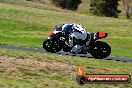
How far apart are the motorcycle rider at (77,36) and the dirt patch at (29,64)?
340cm

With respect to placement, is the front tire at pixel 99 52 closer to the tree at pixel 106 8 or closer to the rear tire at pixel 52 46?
the rear tire at pixel 52 46

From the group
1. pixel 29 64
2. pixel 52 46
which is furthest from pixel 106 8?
pixel 29 64

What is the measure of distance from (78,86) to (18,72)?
228 cm

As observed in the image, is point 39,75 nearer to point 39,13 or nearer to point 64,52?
point 64,52

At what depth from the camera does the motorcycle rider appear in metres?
19.6

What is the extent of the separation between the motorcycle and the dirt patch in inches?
140

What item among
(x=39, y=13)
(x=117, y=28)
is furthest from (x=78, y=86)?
(x=39, y=13)

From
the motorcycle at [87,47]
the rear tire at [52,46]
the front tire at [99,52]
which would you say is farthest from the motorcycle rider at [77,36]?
the rear tire at [52,46]

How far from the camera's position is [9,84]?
1245 cm

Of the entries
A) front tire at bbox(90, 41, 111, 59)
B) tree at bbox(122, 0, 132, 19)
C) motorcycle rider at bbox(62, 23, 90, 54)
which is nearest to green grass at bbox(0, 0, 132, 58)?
Answer: front tire at bbox(90, 41, 111, 59)

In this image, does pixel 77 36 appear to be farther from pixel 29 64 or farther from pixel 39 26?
pixel 39 26

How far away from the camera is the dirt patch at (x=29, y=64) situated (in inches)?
578

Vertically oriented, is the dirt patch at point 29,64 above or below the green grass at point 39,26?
above

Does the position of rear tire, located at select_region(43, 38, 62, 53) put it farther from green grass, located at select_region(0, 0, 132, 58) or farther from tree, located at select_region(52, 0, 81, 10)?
tree, located at select_region(52, 0, 81, 10)
